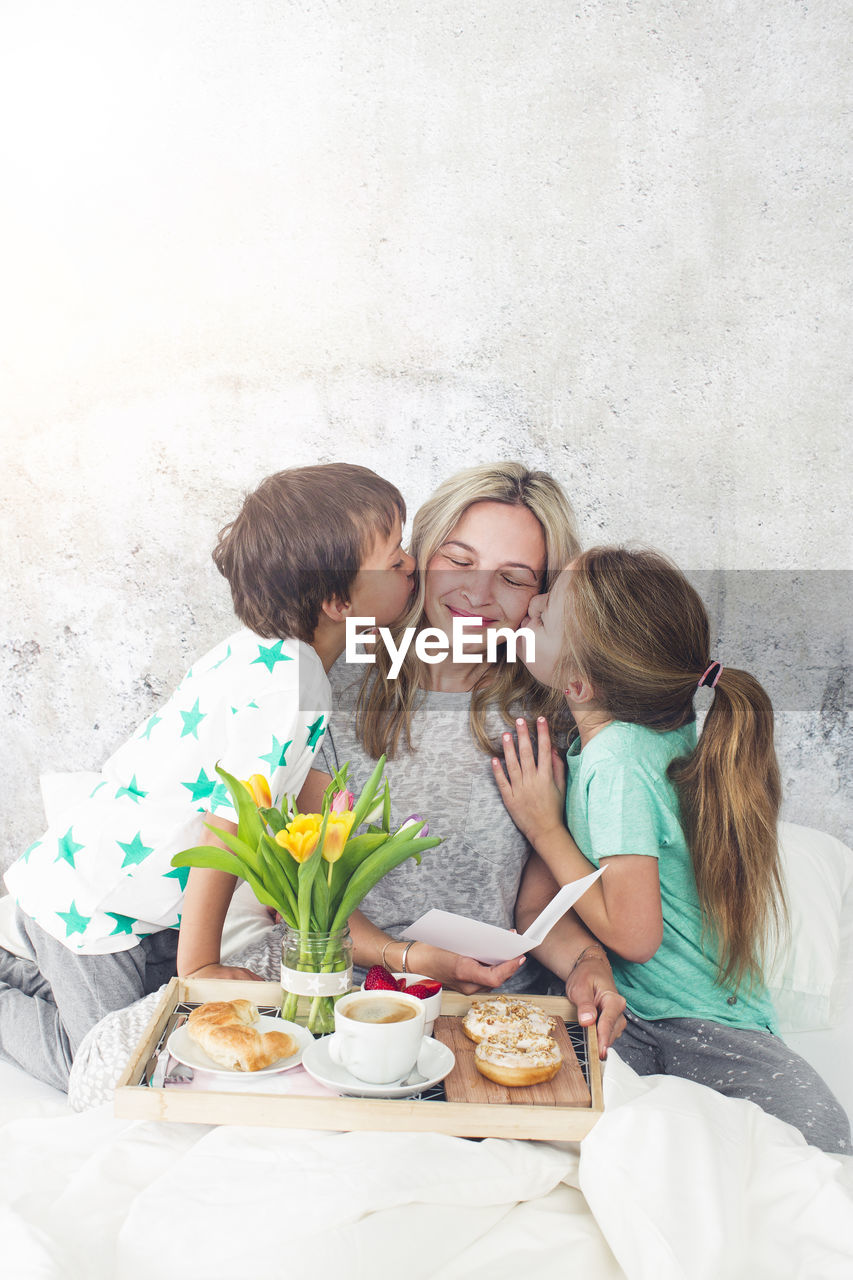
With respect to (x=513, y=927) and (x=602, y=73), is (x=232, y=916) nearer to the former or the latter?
(x=513, y=927)

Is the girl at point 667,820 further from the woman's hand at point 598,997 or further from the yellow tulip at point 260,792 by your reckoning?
the yellow tulip at point 260,792

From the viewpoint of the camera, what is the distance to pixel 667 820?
4.59 ft

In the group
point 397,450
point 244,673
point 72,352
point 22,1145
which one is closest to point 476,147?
point 397,450

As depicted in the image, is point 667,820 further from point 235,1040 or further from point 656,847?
point 235,1040

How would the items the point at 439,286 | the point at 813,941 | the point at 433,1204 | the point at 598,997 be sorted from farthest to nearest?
1. the point at 439,286
2. the point at 813,941
3. the point at 598,997
4. the point at 433,1204

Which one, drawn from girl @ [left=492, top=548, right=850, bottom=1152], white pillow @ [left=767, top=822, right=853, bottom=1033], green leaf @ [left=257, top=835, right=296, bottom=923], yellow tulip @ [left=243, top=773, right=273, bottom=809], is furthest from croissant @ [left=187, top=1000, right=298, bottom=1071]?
white pillow @ [left=767, top=822, right=853, bottom=1033]

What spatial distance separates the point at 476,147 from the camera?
1.87 m

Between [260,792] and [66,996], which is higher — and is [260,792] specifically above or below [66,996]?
above

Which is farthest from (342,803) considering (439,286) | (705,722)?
(439,286)

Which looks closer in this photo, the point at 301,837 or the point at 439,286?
the point at 301,837

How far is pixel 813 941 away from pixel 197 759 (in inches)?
41.9

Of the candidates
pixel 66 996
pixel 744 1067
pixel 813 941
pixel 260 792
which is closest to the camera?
pixel 260 792

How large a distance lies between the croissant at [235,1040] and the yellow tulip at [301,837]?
18 cm

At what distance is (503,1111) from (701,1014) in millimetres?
610
